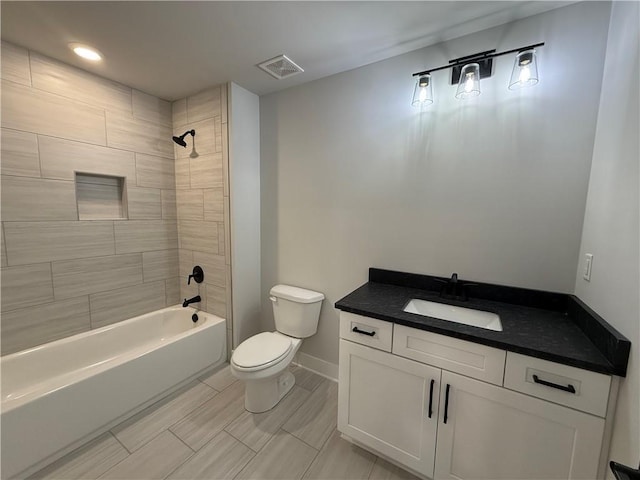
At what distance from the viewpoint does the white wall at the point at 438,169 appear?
1300mm

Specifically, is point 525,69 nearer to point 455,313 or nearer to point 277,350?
point 455,313

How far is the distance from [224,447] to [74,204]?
78.2 inches

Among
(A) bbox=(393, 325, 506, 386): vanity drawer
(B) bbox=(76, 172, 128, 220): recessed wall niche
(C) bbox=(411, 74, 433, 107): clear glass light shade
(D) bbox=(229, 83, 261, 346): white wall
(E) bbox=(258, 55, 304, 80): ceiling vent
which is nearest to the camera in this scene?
(A) bbox=(393, 325, 506, 386): vanity drawer

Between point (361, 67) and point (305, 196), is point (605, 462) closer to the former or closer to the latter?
point (305, 196)

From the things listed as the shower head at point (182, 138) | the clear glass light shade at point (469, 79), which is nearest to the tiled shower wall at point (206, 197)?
the shower head at point (182, 138)

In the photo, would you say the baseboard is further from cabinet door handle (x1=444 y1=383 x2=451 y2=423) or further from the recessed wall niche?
the recessed wall niche

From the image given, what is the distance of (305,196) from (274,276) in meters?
0.80

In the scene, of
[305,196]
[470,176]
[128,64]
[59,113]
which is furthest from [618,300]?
[59,113]

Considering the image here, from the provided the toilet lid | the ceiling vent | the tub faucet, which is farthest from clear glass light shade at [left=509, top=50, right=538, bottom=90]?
the tub faucet

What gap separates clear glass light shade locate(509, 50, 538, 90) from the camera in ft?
4.06

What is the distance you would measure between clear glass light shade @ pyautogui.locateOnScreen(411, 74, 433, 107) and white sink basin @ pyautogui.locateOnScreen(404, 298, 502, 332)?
1.21m

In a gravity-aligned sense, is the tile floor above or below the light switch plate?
below

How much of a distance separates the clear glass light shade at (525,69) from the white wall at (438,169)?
0.07 meters

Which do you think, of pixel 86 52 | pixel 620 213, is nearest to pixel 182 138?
pixel 86 52
